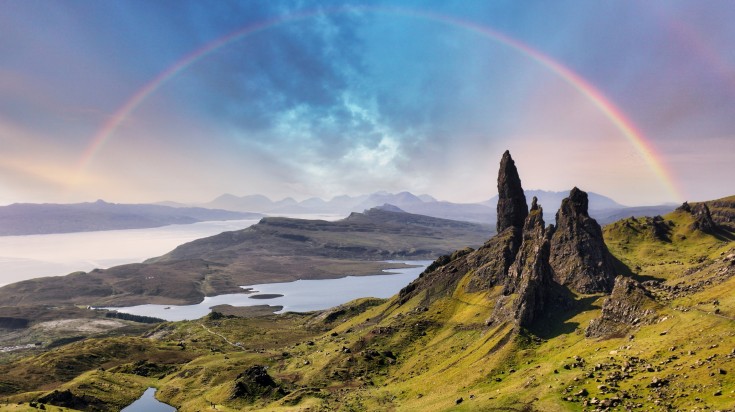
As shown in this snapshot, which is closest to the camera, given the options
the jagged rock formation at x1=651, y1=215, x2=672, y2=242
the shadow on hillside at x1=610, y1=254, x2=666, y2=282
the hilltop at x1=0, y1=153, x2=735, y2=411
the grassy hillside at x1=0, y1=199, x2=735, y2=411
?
the grassy hillside at x1=0, y1=199, x2=735, y2=411

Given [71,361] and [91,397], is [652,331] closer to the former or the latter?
[91,397]

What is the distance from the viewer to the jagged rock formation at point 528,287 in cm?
10125

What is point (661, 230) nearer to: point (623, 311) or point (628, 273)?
point (628, 273)

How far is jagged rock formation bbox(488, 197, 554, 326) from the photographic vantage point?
332 feet

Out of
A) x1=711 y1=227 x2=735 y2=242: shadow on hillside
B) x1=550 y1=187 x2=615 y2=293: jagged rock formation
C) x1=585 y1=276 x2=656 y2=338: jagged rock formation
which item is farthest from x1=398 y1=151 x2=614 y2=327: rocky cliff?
x1=711 y1=227 x2=735 y2=242: shadow on hillside

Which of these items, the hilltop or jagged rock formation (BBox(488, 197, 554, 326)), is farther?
jagged rock formation (BBox(488, 197, 554, 326))

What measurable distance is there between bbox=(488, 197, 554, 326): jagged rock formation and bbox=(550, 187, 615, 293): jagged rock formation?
7.68 meters

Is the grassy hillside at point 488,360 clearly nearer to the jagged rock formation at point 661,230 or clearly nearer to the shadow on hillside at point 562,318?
the shadow on hillside at point 562,318

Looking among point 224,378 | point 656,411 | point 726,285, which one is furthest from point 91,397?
point 726,285

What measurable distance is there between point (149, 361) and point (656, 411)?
624ft

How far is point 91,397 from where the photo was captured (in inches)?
5354

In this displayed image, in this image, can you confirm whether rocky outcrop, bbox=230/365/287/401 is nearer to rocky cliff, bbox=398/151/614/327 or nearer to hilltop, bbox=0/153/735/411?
hilltop, bbox=0/153/735/411

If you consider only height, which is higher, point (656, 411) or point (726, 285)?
point (726, 285)

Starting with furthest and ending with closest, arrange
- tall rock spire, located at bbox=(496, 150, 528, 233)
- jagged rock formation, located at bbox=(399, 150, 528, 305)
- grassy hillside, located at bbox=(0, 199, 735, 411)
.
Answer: tall rock spire, located at bbox=(496, 150, 528, 233) → jagged rock formation, located at bbox=(399, 150, 528, 305) → grassy hillside, located at bbox=(0, 199, 735, 411)
